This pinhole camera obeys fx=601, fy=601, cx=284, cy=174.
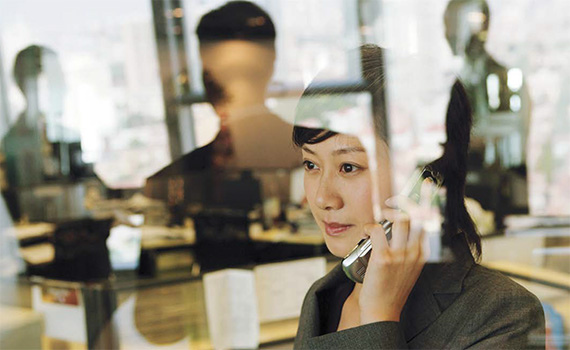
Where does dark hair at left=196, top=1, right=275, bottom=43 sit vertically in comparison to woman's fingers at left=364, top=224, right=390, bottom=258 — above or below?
above

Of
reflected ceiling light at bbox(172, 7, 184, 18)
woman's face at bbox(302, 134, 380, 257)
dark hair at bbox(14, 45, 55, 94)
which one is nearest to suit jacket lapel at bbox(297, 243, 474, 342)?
woman's face at bbox(302, 134, 380, 257)

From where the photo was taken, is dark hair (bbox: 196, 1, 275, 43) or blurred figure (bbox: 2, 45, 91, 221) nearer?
dark hair (bbox: 196, 1, 275, 43)

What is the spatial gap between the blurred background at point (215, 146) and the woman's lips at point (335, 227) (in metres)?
0.10

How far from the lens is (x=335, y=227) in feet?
2.67

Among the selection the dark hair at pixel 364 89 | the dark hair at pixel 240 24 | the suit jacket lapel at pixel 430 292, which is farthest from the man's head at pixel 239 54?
the suit jacket lapel at pixel 430 292

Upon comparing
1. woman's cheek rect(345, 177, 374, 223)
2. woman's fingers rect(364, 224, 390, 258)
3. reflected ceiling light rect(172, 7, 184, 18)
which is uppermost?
reflected ceiling light rect(172, 7, 184, 18)

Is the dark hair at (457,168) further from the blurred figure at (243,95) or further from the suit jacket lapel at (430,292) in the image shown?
the blurred figure at (243,95)

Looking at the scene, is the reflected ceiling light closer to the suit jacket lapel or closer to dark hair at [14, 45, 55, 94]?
dark hair at [14, 45, 55, 94]

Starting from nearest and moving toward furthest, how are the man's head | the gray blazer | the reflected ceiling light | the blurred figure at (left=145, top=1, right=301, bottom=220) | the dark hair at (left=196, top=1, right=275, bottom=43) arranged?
the gray blazer, the blurred figure at (left=145, top=1, right=301, bottom=220), the man's head, the dark hair at (left=196, top=1, right=275, bottom=43), the reflected ceiling light

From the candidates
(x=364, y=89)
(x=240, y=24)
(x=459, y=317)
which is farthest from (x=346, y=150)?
(x=240, y=24)

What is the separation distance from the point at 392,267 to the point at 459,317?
0.10 meters

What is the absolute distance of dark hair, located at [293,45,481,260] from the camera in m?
0.81

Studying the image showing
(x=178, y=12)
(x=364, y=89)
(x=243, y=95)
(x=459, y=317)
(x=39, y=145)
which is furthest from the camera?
(x=178, y=12)

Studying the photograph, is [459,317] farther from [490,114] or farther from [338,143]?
[490,114]
